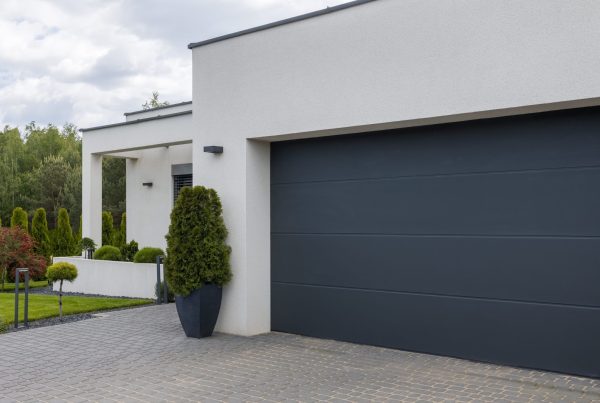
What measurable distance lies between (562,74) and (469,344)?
10.5 feet

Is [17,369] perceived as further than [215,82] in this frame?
No

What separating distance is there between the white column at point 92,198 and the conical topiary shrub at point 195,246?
28.3 ft

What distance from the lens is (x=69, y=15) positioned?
50.5 feet

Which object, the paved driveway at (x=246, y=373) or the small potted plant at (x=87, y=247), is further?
the small potted plant at (x=87, y=247)

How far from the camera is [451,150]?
23.4 ft

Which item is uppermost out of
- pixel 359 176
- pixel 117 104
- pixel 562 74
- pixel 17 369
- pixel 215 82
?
pixel 117 104

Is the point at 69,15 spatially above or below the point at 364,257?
above

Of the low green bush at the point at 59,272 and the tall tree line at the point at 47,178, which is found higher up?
the tall tree line at the point at 47,178

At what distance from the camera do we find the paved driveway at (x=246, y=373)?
5.64 m

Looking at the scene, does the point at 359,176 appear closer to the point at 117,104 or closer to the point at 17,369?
the point at 17,369

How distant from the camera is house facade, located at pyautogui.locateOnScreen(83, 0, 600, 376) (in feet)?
20.3

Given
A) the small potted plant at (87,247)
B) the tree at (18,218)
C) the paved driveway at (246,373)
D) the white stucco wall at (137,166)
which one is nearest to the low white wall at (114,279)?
the small potted plant at (87,247)

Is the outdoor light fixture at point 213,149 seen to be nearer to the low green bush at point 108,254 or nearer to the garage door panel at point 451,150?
the garage door panel at point 451,150

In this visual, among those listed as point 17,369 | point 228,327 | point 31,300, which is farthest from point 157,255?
point 17,369
